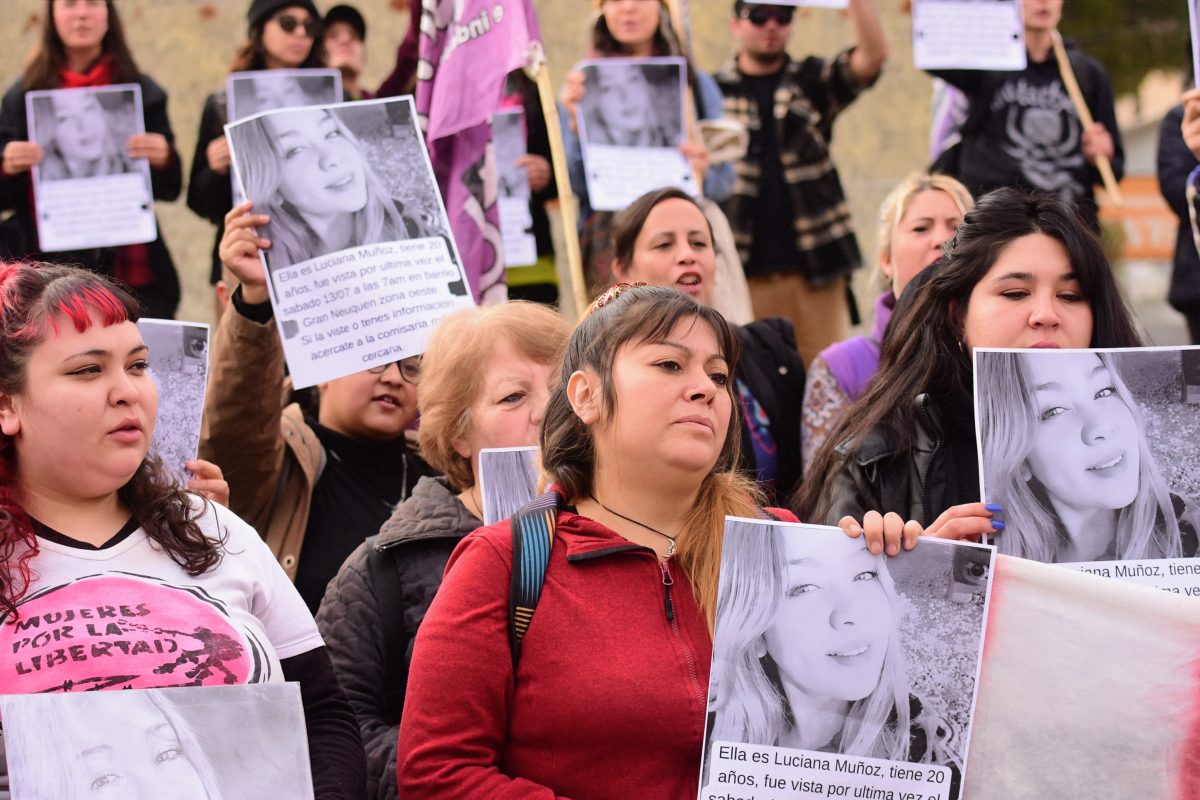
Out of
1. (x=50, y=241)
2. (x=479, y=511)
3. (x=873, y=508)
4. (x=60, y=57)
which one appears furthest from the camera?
(x=60, y=57)

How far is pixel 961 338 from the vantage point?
3.73 m

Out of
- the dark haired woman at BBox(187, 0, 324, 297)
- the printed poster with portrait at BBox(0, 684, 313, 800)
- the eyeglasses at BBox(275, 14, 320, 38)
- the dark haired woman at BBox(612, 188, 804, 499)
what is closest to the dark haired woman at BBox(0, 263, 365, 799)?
the printed poster with portrait at BBox(0, 684, 313, 800)

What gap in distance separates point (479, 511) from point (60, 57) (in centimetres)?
348

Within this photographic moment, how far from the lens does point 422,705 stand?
279cm

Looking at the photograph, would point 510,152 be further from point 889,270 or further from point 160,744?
point 160,744

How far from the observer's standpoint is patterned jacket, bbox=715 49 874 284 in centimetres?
663

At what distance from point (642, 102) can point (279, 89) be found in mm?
1365

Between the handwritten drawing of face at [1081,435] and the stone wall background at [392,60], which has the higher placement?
the stone wall background at [392,60]

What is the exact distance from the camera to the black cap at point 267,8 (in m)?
6.48

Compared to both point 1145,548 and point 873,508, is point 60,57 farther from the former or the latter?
point 1145,548

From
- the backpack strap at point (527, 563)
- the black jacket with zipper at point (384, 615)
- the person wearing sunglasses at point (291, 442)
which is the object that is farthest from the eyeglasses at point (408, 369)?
the backpack strap at point (527, 563)

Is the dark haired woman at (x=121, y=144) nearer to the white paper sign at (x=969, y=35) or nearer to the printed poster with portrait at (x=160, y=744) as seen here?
the white paper sign at (x=969, y=35)

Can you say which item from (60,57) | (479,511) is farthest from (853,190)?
(479,511)

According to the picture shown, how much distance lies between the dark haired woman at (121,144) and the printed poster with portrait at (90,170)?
80 millimetres
